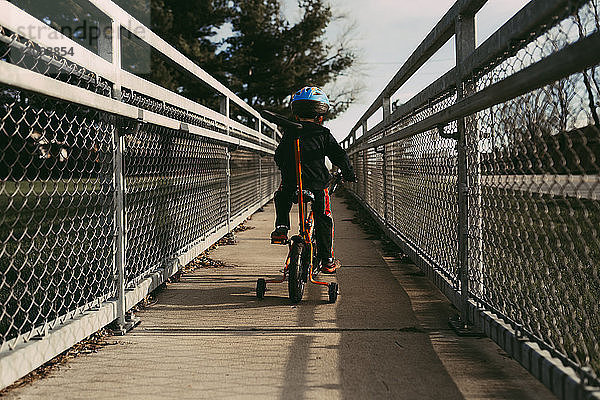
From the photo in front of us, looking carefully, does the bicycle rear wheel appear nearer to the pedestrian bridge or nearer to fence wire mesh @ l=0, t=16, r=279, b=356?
the pedestrian bridge

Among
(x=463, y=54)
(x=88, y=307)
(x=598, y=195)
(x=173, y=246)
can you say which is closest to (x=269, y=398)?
(x=88, y=307)

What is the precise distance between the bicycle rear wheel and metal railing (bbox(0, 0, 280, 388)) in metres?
0.99

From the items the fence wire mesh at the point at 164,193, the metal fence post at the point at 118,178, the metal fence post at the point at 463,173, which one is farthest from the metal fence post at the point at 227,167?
the metal fence post at the point at 463,173

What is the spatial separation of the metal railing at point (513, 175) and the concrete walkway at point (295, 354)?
20 cm

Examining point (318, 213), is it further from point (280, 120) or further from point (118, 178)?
point (118, 178)

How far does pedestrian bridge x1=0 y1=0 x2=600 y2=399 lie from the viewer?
2459 millimetres

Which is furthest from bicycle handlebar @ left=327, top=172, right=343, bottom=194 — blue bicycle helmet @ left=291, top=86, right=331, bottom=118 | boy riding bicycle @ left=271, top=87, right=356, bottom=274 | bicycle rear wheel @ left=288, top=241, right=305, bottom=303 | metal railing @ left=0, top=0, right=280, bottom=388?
metal railing @ left=0, top=0, right=280, bottom=388

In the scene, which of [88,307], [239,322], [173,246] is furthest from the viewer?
[173,246]

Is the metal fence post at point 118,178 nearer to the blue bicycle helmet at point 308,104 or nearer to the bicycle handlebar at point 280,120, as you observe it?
the bicycle handlebar at point 280,120

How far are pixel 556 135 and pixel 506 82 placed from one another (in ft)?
0.95

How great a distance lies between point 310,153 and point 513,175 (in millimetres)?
2045

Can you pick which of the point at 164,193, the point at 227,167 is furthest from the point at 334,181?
the point at 227,167

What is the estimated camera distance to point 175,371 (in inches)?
119

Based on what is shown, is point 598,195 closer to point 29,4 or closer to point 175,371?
point 175,371
